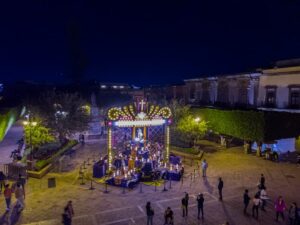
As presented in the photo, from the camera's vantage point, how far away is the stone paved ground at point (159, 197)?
1750 cm

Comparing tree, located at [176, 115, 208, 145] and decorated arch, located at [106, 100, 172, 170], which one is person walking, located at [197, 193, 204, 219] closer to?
decorated arch, located at [106, 100, 172, 170]

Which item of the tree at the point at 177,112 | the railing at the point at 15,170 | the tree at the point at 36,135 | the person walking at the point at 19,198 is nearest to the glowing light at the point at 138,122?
the railing at the point at 15,170

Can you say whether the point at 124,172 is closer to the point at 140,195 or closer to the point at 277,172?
the point at 140,195

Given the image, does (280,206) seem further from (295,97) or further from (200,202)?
(295,97)

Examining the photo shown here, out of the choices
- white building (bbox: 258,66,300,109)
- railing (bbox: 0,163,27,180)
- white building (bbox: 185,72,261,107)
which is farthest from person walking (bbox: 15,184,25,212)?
white building (bbox: 185,72,261,107)

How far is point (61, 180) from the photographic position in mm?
24250

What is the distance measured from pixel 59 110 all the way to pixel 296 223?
1038 inches

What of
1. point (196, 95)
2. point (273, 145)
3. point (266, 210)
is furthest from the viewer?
point (196, 95)

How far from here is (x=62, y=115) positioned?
3419 centimetres

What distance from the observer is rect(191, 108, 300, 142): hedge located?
31281 mm

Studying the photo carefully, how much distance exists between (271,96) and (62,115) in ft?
80.5

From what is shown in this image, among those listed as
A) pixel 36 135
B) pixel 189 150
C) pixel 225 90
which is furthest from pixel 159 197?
pixel 225 90

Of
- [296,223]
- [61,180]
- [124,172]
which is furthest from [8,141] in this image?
[296,223]

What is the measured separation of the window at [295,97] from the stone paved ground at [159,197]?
8629 mm
